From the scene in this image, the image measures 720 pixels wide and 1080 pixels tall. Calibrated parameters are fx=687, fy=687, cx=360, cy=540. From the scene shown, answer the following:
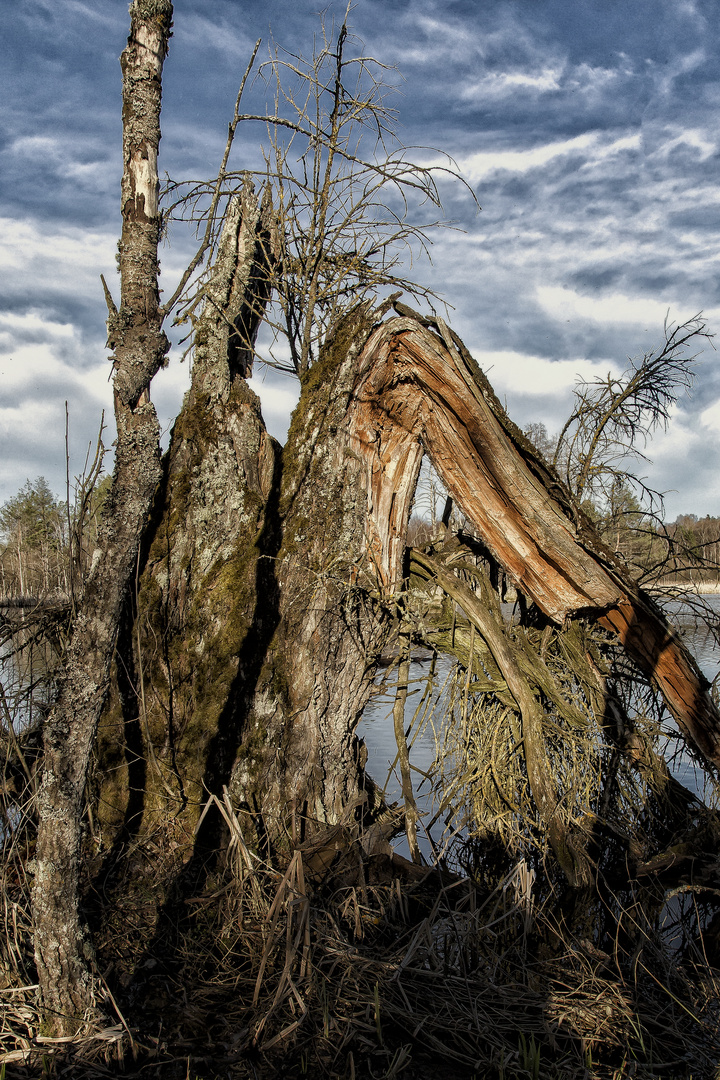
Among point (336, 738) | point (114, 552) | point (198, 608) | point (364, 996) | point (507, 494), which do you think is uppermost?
point (507, 494)

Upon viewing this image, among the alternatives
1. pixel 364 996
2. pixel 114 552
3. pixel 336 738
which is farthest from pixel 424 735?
pixel 114 552

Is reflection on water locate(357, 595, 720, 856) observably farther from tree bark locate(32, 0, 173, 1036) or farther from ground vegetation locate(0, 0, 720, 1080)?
tree bark locate(32, 0, 173, 1036)

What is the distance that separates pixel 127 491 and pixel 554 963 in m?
3.40

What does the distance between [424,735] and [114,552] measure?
7.14 m

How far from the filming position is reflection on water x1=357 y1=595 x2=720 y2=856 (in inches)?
201

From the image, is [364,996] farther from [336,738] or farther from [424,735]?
[424,735]

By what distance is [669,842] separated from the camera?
17.6 ft

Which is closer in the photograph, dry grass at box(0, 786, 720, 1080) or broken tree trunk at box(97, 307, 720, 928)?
dry grass at box(0, 786, 720, 1080)

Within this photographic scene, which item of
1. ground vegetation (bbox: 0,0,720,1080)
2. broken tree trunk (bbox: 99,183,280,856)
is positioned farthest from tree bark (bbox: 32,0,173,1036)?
broken tree trunk (bbox: 99,183,280,856)

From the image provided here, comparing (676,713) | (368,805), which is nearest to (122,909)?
(368,805)

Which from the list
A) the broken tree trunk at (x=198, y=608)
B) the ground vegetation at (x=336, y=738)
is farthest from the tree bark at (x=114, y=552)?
the broken tree trunk at (x=198, y=608)

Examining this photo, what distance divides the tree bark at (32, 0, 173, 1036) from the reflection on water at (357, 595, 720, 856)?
2044 mm

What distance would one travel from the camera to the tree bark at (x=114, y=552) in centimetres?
258

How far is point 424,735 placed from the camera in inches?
359
